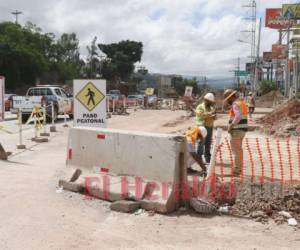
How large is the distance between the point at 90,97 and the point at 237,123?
3051mm

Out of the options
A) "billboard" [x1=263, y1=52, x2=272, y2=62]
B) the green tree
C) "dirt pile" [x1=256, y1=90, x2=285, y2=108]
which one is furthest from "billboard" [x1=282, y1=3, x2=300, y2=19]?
"billboard" [x1=263, y1=52, x2=272, y2=62]

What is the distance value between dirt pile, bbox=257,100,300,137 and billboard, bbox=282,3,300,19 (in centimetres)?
3773

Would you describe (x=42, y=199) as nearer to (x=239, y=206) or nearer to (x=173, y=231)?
(x=173, y=231)

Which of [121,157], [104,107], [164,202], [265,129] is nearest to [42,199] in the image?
[121,157]

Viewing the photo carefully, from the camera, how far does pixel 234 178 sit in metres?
8.62

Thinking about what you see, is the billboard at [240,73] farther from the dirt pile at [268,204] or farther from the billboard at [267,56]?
the dirt pile at [268,204]

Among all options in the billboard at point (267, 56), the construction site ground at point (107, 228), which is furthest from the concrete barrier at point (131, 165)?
the billboard at point (267, 56)

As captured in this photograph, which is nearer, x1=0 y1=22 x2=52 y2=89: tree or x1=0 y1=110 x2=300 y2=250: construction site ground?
x1=0 y1=110 x2=300 y2=250: construction site ground

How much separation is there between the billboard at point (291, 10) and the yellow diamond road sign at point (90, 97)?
52885 mm

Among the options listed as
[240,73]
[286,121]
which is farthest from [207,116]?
[240,73]

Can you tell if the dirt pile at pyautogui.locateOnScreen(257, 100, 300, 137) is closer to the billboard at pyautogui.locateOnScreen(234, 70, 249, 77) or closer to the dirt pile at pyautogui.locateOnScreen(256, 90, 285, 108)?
the dirt pile at pyautogui.locateOnScreen(256, 90, 285, 108)

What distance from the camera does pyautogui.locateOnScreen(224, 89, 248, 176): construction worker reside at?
982 centimetres

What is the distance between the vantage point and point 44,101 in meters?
27.2

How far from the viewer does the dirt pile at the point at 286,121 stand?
1946cm
